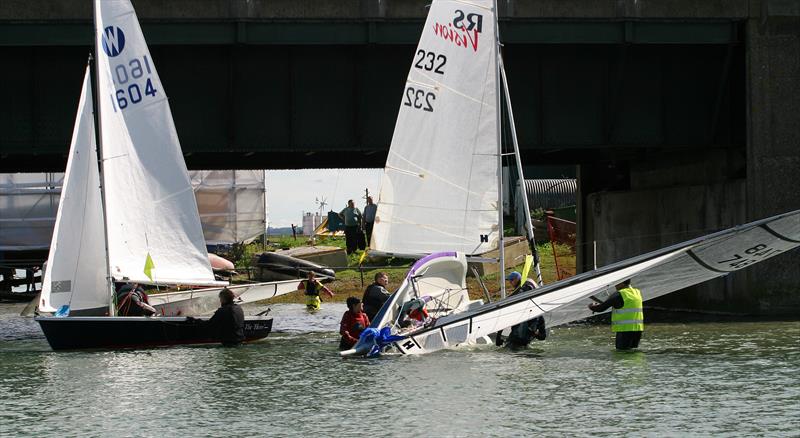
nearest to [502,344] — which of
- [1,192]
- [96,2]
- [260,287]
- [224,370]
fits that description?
[224,370]

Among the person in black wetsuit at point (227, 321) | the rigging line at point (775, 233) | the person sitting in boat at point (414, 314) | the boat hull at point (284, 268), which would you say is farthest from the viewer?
the boat hull at point (284, 268)

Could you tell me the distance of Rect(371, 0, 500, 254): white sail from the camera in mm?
31469

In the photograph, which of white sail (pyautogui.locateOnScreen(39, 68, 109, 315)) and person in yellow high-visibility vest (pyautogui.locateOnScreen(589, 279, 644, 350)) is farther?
white sail (pyautogui.locateOnScreen(39, 68, 109, 315))

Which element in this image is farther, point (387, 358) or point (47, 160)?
point (47, 160)

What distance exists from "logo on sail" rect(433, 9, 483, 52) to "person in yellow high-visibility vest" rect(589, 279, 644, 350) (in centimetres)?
706

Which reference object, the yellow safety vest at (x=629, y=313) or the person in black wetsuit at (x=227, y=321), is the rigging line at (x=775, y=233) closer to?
the yellow safety vest at (x=629, y=313)

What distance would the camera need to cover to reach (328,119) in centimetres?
3922

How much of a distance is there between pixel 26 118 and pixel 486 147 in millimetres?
14485

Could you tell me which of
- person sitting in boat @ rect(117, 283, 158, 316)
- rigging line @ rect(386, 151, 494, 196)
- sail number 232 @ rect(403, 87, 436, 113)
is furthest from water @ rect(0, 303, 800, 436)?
sail number 232 @ rect(403, 87, 436, 113)

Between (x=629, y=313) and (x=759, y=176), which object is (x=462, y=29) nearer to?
(x=629, y=313)

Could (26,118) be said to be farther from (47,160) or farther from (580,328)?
(580,328)

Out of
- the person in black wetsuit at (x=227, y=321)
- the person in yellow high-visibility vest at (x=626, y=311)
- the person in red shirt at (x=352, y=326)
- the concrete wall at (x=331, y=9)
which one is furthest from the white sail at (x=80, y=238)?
the person in yellow high-visibility vest at (x=626, y=311)

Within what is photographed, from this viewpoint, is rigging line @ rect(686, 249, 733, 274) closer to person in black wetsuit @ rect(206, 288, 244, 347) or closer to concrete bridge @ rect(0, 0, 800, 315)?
concrete bridge @ rect(0, 0, 800, 315)

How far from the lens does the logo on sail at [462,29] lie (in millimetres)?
31547
